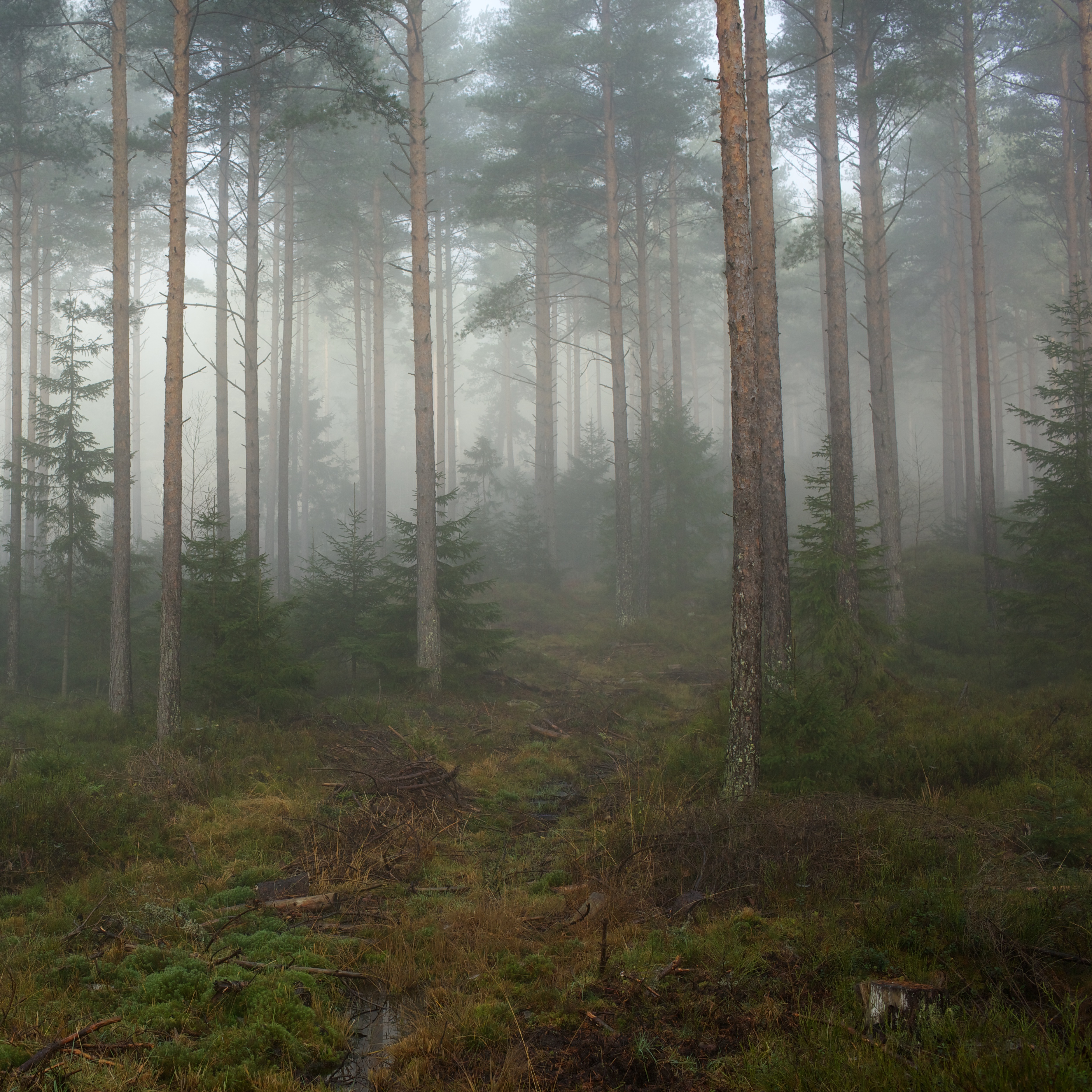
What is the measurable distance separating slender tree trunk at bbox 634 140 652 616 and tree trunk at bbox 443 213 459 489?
29.3ft

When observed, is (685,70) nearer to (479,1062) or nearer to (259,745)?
(259,745)

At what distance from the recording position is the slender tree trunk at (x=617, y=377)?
19641mm

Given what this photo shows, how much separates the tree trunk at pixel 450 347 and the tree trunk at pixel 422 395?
14.6 m

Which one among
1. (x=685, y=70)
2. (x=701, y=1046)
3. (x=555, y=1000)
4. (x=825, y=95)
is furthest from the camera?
(x=685, y=70)

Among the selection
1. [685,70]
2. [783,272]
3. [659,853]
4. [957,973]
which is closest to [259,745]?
[659,853]

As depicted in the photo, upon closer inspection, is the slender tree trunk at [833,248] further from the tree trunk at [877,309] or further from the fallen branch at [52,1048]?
the fallen branch at [52,1048]

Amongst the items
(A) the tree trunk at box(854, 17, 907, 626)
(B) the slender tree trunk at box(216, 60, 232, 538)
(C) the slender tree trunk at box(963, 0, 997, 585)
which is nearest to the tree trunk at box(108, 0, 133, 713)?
(B) the slender tree trunk at box(216, 60, 232, 538)

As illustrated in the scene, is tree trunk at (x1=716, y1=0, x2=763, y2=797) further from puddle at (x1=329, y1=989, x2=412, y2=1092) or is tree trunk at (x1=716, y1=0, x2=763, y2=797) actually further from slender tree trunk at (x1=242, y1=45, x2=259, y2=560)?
slender tree trunk at (x1=242, y1=45, x2=259, y2=560)

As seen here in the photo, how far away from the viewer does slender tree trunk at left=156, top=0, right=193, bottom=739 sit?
34.3 ft

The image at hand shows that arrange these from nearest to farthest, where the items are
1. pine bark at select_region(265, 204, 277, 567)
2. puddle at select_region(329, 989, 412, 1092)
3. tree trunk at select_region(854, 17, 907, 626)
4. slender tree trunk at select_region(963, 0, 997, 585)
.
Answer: puddle at select_region(329, 989, 412, 1092) → tree trunk at select_region(854, 17, 907, 626) → slender tree trunk at select_region(963, 0, 997, 585) → pine bark at select_region(265, 204, 277, 567)

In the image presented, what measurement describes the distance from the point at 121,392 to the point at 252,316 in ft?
18.8

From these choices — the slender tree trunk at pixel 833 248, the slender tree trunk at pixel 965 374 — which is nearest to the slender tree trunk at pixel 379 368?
the slender tree trunk at pixel 833 248

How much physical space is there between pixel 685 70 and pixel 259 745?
71.9ft

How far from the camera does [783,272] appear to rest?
137ft
